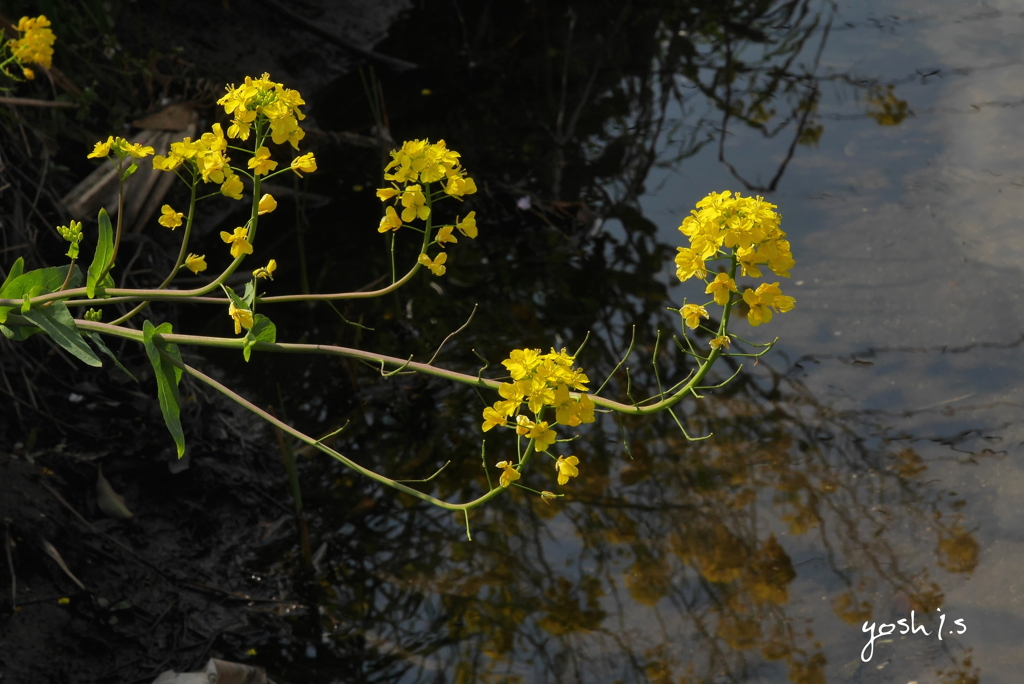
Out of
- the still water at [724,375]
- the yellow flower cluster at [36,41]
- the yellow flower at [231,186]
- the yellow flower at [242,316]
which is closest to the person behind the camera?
the yellow flower at [242,316]

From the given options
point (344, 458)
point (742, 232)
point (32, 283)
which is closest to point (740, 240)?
point (742, 232)

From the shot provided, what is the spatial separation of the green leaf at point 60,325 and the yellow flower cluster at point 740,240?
811 mm

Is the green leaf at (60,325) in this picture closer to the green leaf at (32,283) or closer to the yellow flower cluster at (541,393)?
the green leaf at (32,283)

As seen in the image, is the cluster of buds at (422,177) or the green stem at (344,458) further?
the cluster of buds at (422,177)

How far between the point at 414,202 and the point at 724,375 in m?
1.87

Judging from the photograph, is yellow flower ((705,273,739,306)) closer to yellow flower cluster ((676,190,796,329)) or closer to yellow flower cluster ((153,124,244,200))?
yellow flower cluster ((676,190,796,329))

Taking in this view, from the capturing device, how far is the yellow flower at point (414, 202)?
1.35 metres

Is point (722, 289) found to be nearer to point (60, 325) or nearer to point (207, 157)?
point (207, 157)

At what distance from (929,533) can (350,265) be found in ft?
6.72

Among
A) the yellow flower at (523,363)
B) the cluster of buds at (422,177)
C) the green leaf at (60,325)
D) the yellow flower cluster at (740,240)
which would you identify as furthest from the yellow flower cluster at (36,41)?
the yellow flower cluster at (740,240)

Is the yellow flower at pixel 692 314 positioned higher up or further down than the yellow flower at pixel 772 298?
further down

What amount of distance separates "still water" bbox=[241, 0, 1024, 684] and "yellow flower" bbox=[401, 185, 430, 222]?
3.30 feet

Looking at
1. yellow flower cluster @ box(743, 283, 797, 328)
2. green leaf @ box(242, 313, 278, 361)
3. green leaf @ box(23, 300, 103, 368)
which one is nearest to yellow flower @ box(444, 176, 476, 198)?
green leaf @ box(242, 313, 278, 361)

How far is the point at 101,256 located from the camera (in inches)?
49.2
